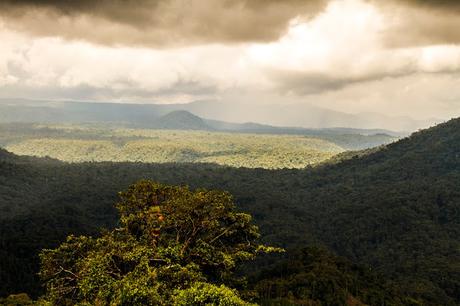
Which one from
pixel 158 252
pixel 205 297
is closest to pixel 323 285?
pixel 158 252

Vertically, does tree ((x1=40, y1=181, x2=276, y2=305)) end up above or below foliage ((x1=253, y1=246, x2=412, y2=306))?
above

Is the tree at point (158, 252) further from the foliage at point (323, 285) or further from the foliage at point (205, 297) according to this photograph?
the foliage at point (323, 285)

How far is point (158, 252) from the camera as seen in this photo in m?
32.8

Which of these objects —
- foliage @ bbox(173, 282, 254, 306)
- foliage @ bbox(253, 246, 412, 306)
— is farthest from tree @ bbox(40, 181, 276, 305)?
foliage @ bbox(253, 246, 412, 306)

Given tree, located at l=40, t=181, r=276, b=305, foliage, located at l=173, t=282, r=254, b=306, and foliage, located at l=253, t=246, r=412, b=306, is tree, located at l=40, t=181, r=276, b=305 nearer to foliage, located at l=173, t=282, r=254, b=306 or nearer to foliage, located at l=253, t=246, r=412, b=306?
foliage, located at l=173, t=282, r=254, b=306

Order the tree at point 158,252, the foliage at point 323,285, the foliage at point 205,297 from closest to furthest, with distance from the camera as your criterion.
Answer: the foliage at point 205,297 < the tree at point 158,252 < the foliage at point 323,285

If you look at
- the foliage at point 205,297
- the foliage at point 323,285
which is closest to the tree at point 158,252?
the foliage at point 205,297

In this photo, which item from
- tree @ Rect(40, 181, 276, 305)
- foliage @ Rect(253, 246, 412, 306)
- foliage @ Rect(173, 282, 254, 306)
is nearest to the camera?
foliage @ Rect(173, 282, 254, 306)

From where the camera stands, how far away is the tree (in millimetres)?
30391

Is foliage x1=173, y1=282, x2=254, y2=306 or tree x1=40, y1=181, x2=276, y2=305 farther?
tree x1=40, y1=181, x2=276, y2=305

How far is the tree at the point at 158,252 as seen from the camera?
3039 centimetres

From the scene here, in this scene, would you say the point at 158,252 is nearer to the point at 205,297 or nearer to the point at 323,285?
the point at 205,297

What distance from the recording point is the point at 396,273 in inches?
5846

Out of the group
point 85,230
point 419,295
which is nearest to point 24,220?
point 85,230
